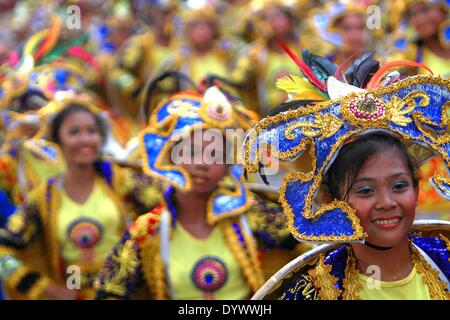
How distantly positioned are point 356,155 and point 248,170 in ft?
1.18

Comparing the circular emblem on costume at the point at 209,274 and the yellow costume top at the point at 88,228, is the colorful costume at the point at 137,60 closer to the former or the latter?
the yellow costume top at the point at 88,228

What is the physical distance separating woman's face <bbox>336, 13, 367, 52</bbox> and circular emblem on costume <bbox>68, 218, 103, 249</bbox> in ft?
11.8

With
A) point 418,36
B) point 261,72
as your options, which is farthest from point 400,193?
point 261,72

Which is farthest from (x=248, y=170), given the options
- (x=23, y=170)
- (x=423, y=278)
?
(x=23, y=170)

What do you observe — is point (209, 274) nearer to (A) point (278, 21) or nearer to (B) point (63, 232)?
(B) point (63, 232)

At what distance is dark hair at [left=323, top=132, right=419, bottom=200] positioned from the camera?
270 centimetres

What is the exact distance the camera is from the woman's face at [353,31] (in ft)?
25.2

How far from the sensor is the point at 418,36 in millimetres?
6512

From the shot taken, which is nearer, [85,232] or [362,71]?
[362,71]

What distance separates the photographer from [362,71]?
2936 mm

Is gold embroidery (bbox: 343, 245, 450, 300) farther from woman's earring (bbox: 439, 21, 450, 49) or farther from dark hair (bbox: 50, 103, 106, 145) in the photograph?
woman's earring (bbox: 439, 21, 450, 49)

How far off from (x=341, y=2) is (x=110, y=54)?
3.02 metres

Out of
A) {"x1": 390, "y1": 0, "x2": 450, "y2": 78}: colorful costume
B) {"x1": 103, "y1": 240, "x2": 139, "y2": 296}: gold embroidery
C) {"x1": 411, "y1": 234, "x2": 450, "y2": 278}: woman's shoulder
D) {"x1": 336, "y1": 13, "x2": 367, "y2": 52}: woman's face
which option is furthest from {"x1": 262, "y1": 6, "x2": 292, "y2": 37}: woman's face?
{"x1": 411, "y1": 234, "x2": 450, "y2": 278}: woman's shoulder

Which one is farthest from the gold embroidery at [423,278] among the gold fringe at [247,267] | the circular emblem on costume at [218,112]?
the circular emblem on costume at [218,112]
